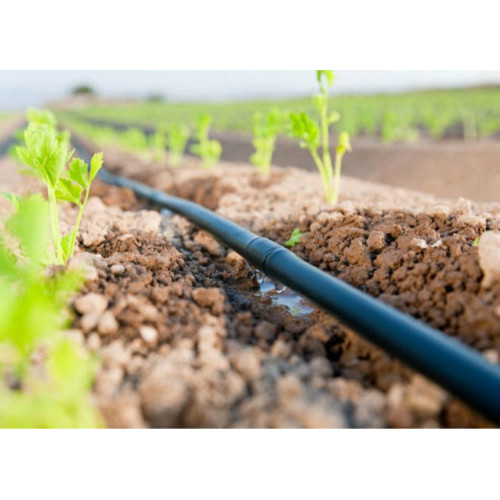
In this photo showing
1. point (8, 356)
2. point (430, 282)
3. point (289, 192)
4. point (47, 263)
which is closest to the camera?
point (8, 356)

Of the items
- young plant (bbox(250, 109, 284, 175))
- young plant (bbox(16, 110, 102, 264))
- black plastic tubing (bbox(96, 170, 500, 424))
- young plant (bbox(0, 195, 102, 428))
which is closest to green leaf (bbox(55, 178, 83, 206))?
young plant (bbox(16, 110, 102, 264))

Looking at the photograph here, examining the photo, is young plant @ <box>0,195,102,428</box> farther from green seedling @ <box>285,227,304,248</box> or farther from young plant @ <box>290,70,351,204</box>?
young plant @ <box>290,70,351,204</box>

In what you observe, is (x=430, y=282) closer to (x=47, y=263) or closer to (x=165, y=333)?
(x=165, y=333)

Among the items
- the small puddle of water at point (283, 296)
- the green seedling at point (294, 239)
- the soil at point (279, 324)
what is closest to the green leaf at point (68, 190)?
the soil at point (279, 324)

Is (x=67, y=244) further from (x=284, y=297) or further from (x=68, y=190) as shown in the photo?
(x=284, y=297)

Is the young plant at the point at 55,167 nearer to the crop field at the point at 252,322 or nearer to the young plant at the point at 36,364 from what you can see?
the crop field at the point at 252,322

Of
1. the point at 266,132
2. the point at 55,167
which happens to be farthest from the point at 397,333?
the point at 266,132

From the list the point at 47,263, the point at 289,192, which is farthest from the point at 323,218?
the point at 47,263
